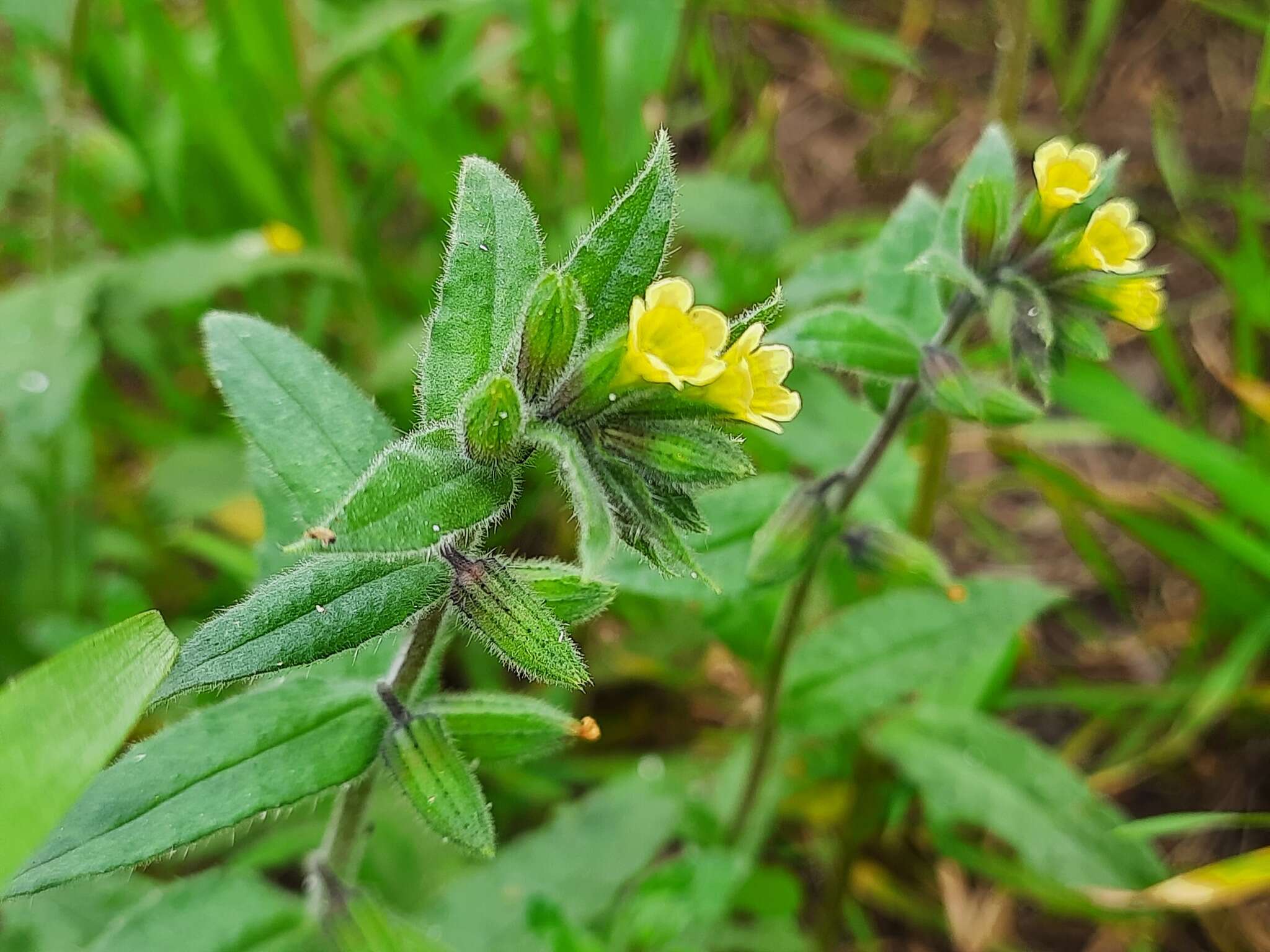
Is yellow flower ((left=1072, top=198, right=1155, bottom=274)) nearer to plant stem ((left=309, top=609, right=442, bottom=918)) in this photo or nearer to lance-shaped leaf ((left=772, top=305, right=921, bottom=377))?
lance-shaped leaf ((left=772, top=305, right=921, bottom=377))

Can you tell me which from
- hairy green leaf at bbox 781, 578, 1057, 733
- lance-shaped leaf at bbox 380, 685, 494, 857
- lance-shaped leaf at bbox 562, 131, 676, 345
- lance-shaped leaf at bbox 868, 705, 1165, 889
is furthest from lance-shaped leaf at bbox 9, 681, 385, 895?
lance-shaped leaf at bbox 868, 705, 1165, 889

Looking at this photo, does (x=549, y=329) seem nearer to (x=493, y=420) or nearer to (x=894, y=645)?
(x=493, y=420)

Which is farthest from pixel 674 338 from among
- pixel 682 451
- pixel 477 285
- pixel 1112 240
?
pixel 1112 240

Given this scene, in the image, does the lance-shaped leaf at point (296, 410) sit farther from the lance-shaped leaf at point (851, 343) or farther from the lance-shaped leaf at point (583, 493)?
the lance-shaped leaf at point (851, 343)

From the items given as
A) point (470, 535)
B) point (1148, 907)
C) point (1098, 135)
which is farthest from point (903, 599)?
point (1098, 135)

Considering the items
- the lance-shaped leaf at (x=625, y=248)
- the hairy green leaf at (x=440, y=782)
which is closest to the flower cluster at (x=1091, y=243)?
the lance-shaped leaf at (x=625, y=248)

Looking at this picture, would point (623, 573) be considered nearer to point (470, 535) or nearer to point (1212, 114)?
point (470, 535)
